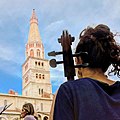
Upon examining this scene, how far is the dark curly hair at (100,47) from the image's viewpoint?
43.9 inches

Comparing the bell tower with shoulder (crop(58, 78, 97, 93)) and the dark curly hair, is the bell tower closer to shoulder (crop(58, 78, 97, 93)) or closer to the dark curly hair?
the dark curly hair

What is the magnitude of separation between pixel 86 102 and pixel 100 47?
248mm

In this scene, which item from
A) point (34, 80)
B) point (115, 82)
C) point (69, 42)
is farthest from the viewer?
point (34, 80)

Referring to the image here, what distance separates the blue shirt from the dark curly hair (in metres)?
0.12

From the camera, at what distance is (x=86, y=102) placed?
3.22ft

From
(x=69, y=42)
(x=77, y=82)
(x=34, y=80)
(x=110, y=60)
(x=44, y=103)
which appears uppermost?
(x=34, y=80)

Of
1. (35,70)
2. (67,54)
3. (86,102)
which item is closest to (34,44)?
(35,70)

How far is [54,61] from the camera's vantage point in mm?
→ 1496

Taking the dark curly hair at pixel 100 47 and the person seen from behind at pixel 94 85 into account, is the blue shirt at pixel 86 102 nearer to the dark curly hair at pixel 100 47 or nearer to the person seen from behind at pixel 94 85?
the person seen from behind at pixel 94 85

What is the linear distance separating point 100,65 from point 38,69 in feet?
161

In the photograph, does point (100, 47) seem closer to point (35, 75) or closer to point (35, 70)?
point (35, 75)

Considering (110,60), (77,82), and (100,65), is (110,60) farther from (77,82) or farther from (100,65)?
(77,82)

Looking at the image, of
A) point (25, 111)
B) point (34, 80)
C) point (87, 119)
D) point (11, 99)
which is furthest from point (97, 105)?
point (34, 80)

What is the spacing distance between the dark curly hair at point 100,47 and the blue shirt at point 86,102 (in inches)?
4.8
